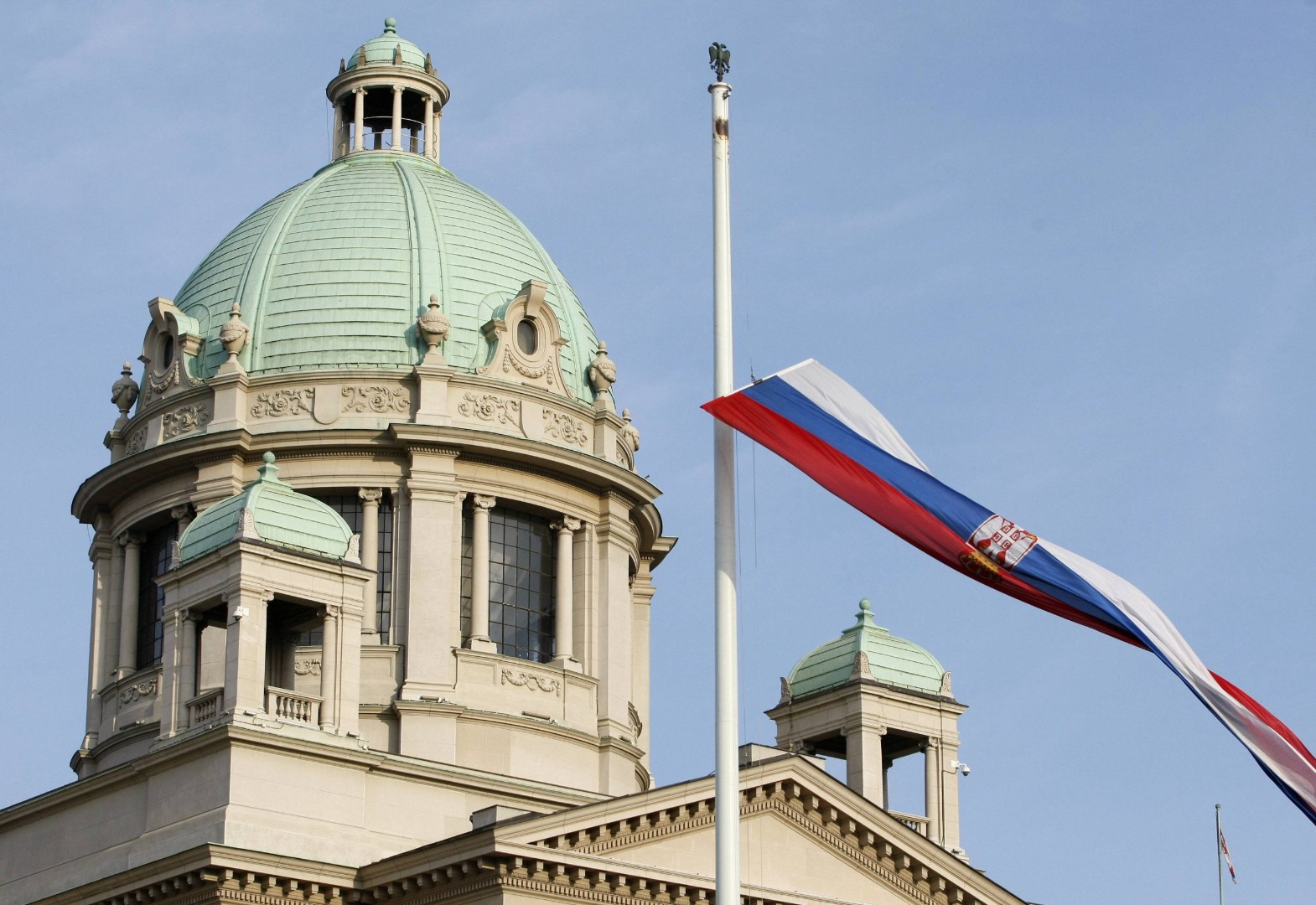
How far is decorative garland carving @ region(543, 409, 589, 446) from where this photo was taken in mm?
56875

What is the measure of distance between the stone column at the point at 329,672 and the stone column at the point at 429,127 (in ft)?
63.4

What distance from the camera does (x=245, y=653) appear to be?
148ft

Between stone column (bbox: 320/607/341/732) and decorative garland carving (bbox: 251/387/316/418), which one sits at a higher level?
decorative garland carving (bbox: 251/387/316/418)

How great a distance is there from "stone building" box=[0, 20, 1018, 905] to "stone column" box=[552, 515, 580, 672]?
0.30ft

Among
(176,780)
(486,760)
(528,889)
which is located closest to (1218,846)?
(486,760)

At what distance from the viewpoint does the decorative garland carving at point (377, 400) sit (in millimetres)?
55562

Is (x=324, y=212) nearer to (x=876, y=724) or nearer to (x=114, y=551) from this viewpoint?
(x=114, y=551)

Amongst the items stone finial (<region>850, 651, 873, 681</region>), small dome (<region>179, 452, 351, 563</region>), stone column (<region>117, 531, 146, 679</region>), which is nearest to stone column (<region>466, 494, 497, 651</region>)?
small dome (<region>179, 452, 351, 563</region>)

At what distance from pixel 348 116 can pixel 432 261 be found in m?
6.64

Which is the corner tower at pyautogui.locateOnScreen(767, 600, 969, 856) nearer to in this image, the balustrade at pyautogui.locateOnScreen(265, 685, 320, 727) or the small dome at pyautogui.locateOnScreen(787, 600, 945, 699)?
the small dome at pyautogui.locateOnScreen(787, 600, 945, 699)

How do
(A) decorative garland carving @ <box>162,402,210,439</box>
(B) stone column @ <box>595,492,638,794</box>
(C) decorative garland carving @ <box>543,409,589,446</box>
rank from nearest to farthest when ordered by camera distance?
(B) stone column @ <box>595,492,638,794</box>
(A) decorative garland carving @ <box>162,402,210,439</box>
(C) decorative garland carving @ <box>543,409,589,446</box>

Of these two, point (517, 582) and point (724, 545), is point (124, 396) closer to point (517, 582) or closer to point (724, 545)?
point (517, 582)

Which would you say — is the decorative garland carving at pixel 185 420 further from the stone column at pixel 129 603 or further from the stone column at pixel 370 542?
the stone column at pixel 370 542

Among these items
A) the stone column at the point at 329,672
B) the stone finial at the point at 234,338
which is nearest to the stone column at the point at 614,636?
the stone finial at the point at 234,338
